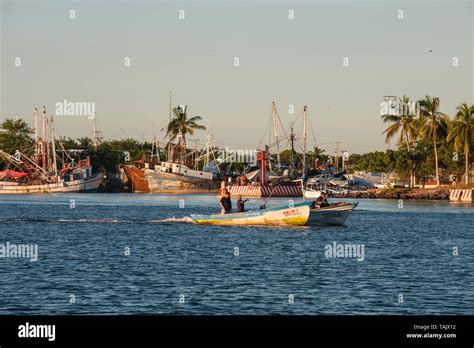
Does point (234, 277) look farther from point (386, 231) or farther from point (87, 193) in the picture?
point (87, 193)

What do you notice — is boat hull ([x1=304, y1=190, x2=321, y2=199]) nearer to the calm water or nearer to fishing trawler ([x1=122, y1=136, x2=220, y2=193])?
fishing trawler ([x1=122, y1=136, x2=220, y2=193])

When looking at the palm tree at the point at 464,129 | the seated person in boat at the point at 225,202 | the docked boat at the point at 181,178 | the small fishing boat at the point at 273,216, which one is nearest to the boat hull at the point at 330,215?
the small fishing boat at the point at 273,216

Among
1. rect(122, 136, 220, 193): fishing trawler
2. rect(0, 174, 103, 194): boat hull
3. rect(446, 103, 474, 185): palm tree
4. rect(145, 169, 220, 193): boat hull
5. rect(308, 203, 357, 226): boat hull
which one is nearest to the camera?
rect(308, 203, 357, 226): boat hull

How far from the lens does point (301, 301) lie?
2869cm

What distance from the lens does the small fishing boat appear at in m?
62.1

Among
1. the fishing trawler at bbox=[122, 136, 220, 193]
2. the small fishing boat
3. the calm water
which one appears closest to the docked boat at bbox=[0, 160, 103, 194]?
the fishing trawler at bbox=[122, 136, 220, 193]

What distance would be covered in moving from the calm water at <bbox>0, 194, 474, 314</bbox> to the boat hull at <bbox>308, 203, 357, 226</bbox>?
47.9 inches

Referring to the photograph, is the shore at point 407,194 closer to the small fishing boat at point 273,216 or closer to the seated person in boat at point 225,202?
the small fishing boat at point 273,216

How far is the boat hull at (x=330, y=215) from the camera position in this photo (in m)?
62.7

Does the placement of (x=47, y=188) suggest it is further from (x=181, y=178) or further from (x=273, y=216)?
(x=273, y=216)

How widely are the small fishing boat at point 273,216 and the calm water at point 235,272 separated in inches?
25.5

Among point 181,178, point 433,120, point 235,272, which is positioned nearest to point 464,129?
point 433,120

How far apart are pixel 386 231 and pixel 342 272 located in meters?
28.7
